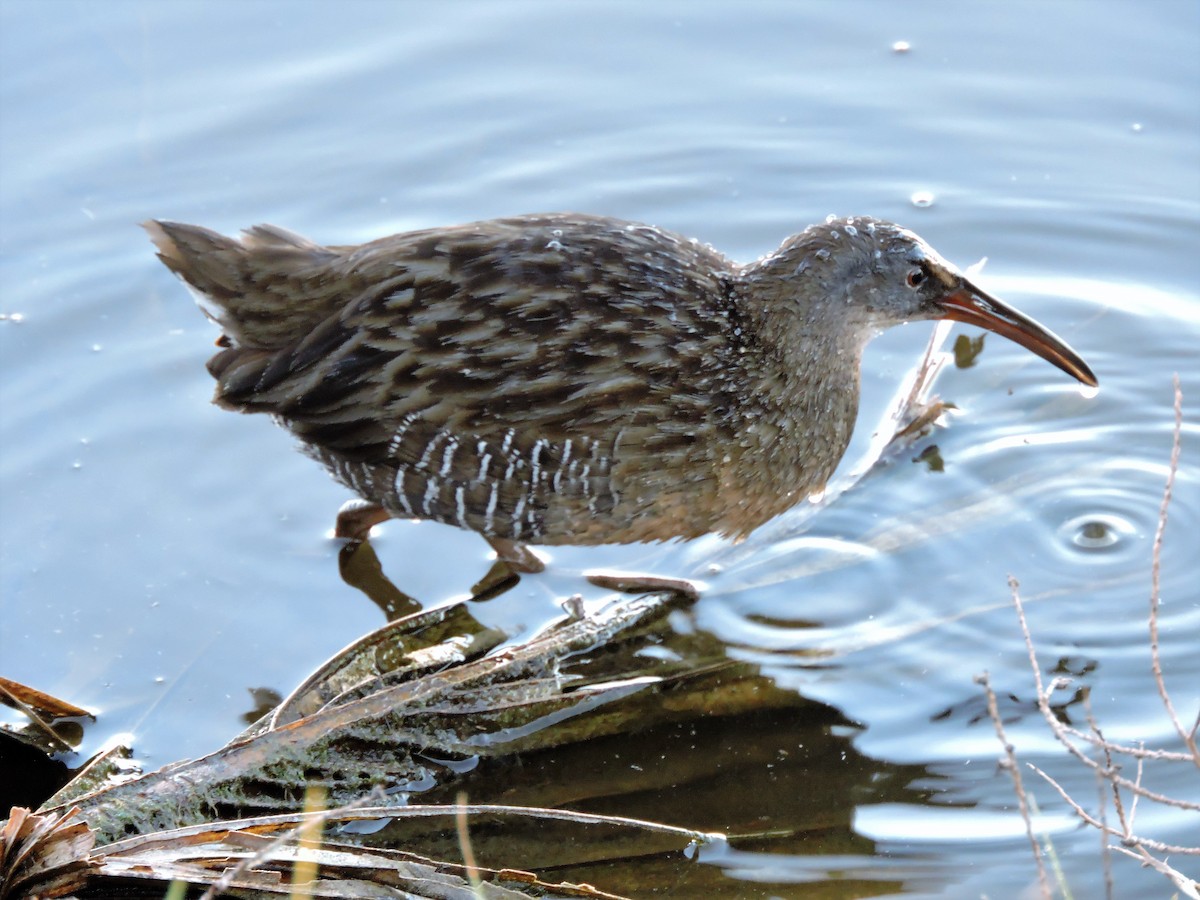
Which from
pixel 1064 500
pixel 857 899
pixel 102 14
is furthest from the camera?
pixel 102 14

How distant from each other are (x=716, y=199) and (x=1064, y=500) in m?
2.00

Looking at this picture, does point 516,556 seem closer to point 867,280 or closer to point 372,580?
point 372,580

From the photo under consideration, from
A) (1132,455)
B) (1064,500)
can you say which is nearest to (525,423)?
(1064,500)

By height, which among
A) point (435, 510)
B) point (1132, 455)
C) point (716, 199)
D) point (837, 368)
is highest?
point (716, 199)

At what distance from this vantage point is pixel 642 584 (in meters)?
4.68

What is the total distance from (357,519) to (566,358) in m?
1.08

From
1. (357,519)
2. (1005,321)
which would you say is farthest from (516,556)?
(1005,321)

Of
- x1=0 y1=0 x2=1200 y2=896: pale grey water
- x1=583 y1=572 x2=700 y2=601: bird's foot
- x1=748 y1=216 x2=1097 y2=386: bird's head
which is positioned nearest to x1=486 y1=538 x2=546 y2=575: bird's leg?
x1=0 y1=0 x2=1200 y2=896: pale grey water

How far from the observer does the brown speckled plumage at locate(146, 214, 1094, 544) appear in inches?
165

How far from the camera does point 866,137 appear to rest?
20.8 feet

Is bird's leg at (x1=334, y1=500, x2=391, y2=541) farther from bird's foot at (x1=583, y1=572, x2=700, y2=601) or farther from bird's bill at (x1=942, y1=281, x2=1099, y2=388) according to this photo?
bird's bill at (x1=942, y1=281, x2=1099, y2=388)

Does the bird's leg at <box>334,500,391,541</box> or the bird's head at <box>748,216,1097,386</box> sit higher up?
the bird's head at <box>748,216,1097,386</box>

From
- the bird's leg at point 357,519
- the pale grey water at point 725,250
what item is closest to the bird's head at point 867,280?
the pale grey water at point 725,250

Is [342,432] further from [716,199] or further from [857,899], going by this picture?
[716,199]
